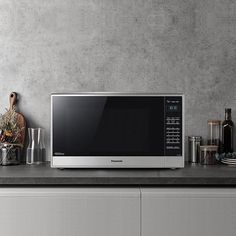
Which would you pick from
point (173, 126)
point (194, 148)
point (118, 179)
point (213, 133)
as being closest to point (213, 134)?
point (213, 133)

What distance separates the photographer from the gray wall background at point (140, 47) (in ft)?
6.90

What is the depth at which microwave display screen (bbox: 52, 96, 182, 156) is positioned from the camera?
1.75 m

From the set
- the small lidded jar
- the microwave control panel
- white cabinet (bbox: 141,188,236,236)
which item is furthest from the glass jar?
white cabinet (bbox: 141,188,236,236)

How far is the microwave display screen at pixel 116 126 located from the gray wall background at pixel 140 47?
35 centimetres

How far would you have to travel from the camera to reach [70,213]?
60.9 inches

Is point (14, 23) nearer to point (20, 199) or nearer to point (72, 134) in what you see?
point (72, 134)

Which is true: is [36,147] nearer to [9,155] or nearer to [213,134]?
[9,155]

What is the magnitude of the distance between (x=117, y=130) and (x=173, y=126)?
10.8 inches

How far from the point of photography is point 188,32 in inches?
83.0

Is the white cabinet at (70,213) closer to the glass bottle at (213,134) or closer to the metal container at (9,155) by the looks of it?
the metal container at (9,155)

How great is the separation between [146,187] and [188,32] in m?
1.00

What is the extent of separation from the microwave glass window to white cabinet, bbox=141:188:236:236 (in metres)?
0.28

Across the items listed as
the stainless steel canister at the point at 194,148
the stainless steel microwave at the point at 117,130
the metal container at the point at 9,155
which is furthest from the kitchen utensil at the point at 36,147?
the stainless steel canister at the point at 194,148

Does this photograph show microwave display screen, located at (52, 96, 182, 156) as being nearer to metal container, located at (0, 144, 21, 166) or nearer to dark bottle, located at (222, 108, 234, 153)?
metal container, located at (0, 144, 21, 166)
